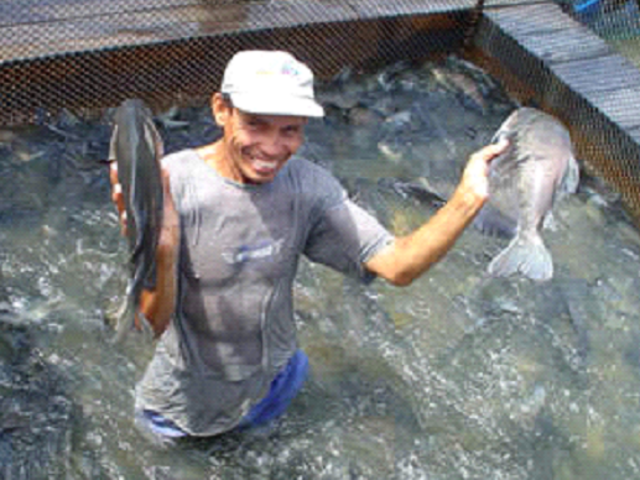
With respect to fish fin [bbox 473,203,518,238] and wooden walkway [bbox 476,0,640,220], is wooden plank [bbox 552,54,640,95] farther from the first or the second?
fish fin [bbox 473,203,518,238]

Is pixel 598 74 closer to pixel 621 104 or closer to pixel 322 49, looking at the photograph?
pixel 621 104

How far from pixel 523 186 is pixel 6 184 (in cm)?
389

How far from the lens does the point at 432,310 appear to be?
17.1 ft

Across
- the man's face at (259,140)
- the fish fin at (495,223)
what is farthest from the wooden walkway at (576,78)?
the man's face at (259,140)

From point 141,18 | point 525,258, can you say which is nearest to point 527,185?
point 525,258

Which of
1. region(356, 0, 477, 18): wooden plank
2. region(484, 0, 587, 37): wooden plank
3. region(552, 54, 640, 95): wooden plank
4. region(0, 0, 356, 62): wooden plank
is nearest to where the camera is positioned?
region(0, 0, 356, 62): wooden plank

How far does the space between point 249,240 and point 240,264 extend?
0.32 ft

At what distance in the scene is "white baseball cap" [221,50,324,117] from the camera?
7.95 ft

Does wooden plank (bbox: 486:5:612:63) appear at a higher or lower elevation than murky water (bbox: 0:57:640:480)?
higher

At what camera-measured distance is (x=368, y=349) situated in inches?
192

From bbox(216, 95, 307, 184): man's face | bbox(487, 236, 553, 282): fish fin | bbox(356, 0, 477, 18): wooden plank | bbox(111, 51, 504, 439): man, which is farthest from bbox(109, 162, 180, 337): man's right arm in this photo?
bbox(356, 0, 477, 18): wooden plank

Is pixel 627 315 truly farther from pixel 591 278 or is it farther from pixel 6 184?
pixel 6 184

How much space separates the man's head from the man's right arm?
0.26 m

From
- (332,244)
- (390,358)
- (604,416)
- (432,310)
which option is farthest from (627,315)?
(332,244)
